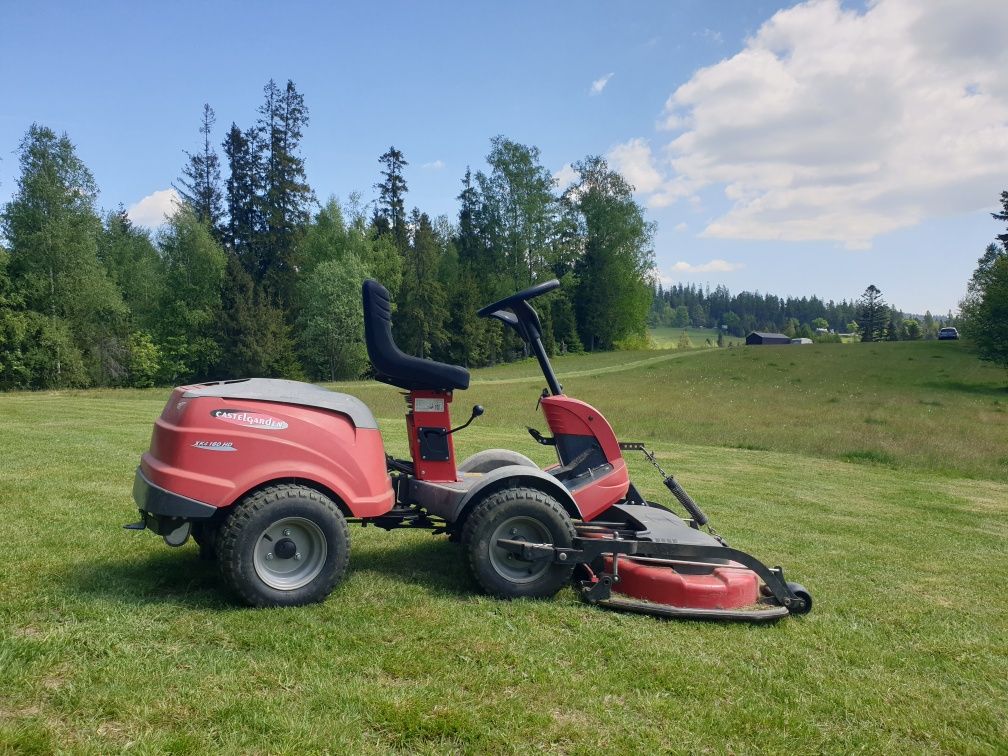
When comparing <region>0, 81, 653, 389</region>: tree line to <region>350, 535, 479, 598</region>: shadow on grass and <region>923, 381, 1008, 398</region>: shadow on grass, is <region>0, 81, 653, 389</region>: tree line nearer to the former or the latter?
<region>923, 381, 1008, 398</region>: shadow on grass

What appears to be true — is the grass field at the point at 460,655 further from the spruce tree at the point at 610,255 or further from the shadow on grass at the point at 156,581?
the spruce tree at the point at 610,255

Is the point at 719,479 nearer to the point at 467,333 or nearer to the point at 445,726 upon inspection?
the point at 445,726

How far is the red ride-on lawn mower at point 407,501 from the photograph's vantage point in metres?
4.42

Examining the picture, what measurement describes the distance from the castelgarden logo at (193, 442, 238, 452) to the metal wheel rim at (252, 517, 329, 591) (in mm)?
542

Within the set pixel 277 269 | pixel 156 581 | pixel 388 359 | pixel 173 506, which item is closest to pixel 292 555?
pixel 173 506

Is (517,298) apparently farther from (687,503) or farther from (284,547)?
(284,547)

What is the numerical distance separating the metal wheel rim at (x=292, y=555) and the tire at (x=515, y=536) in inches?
38.9

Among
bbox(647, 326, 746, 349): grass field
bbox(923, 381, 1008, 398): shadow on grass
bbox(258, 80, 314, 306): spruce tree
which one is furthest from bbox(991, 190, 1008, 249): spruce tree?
bbox(647, 326, 746, 349): grass field

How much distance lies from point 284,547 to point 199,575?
1.07 metres

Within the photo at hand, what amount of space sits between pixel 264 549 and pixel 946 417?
27670 millimetres

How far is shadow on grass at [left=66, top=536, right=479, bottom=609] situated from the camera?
464 centimetres

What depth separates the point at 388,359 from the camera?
199 inches

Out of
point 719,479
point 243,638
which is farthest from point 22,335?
point 243,638

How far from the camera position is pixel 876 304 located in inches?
4348
